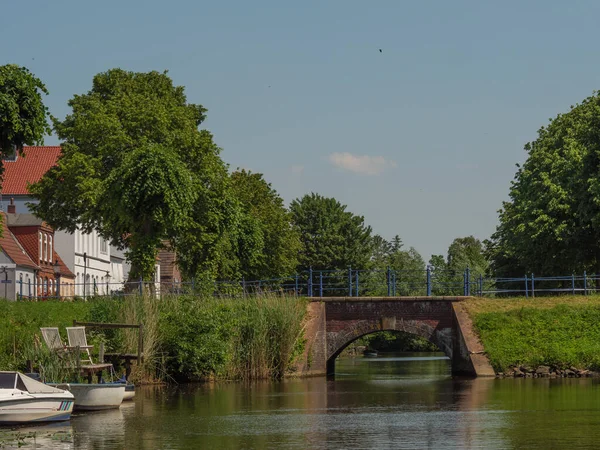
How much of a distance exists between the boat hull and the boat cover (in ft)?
0.82

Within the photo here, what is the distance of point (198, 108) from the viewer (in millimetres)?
64250

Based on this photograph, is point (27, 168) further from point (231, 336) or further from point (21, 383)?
point (21, 383)

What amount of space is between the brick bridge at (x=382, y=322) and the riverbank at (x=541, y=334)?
906 mm

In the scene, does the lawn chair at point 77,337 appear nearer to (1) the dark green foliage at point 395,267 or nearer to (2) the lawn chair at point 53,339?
(2) the lawn chair at point 53,339

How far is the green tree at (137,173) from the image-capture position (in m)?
50.4

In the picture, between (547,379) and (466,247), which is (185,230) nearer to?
(547,379)

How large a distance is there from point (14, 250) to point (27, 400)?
4586cm

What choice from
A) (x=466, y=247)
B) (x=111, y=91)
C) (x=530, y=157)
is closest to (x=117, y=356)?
(x=111, y=91)

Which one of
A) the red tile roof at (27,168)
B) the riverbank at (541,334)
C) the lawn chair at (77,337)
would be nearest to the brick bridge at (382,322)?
the riverbank at (541,334)

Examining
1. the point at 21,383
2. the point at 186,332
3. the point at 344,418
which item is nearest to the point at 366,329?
the point at 186,332

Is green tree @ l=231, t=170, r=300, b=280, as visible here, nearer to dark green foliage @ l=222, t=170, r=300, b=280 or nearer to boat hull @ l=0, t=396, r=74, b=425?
dark green foliage @ l=222, t=170, r=300, b=280

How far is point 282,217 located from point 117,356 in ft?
126

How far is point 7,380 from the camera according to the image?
28219 mm

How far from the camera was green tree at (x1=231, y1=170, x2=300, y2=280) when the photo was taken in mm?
69625
